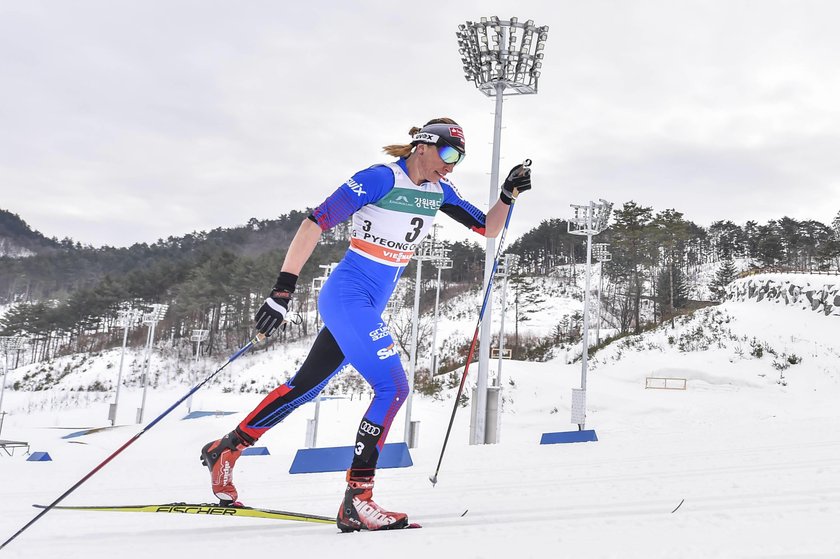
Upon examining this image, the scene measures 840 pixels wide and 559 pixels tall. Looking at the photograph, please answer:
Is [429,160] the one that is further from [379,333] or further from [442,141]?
[379,333]

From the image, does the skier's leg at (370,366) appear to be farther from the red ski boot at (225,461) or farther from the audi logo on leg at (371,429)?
the red ski boot at (225,461)

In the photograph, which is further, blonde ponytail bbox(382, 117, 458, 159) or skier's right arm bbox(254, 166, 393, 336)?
blonde ponytail bbox(382, 117, 458, 159)

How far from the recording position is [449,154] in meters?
2.94

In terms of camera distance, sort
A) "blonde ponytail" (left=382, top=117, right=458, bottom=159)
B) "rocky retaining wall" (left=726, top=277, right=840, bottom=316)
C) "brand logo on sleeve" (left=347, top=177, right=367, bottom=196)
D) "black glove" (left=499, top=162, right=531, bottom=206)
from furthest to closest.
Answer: "rocky retaining wall" (left=726, top=277, right=840, bottom=316) < "black glove" (left=499, top=162, right=531, bottom=206) < "blonde ponytail" (left=382, top=117, right=458, bottom=159) < "brand logo on sleeve" (left=347, top=177, right=367, bottom=196)

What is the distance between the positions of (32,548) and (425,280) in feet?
231

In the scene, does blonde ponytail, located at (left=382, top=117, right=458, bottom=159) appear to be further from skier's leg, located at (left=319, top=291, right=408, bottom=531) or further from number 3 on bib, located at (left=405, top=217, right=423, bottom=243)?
skier's leg, located at (left=319, top=291, right=408, bottom=531)

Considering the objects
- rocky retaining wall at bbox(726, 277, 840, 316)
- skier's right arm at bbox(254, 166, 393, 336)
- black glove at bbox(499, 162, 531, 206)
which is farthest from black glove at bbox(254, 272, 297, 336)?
rocky retaining wall at bbox(726, 277, 840, 316)

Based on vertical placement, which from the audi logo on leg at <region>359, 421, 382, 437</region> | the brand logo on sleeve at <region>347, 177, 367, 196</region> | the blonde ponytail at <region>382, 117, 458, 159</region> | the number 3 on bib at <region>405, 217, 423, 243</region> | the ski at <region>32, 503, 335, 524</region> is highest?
the blonde ponytail at <region>382, 117, 458, 159</region>

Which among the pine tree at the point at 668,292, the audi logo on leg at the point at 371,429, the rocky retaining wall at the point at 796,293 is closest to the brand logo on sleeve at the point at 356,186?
the audi logo on leg at the point at 371,429

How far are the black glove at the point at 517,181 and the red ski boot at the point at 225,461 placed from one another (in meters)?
1.96

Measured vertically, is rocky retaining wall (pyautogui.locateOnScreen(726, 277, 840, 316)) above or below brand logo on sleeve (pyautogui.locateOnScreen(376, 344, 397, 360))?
above

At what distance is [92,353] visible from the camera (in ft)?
193

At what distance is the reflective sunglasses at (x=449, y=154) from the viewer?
115 inches

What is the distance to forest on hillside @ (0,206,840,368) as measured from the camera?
4756cm
